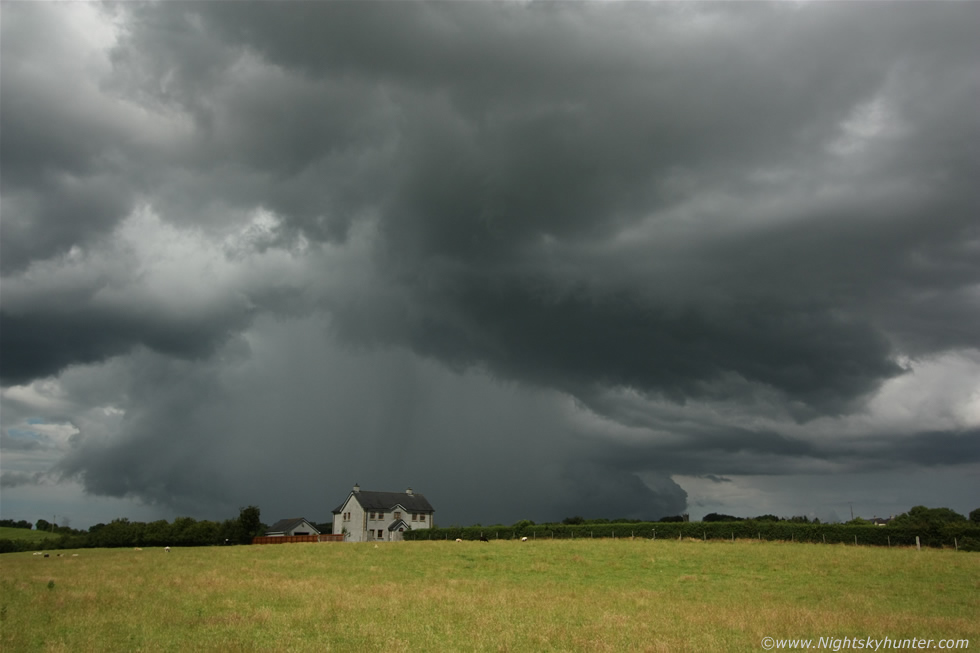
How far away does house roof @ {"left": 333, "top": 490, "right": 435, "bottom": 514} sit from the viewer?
4847 inches

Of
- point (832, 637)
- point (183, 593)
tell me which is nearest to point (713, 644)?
point (832, 637)

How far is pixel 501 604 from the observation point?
85.9 ft

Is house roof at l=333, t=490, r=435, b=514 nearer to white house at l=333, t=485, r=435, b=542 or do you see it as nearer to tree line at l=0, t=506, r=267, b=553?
white house at l=333, t=485, r=435, b=542

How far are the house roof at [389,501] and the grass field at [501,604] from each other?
77.7m

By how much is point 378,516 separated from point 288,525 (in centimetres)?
2031

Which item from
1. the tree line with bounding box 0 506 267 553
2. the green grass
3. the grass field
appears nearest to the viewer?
the grass field

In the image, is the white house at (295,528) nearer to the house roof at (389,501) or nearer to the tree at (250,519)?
the house roof at (389,501)

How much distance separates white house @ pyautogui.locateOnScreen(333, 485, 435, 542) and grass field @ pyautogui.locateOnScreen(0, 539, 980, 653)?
76.1 metres

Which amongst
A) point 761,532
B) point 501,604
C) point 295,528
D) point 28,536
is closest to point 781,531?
point 761,532

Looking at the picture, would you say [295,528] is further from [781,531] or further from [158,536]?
[781,531]

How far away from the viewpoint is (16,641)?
1803 cm

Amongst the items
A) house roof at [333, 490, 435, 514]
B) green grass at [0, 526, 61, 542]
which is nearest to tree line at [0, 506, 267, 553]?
green grass at [0, 526, 61, 542]

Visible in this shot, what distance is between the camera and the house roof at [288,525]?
126750mm

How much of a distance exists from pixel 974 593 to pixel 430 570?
96.5ft
